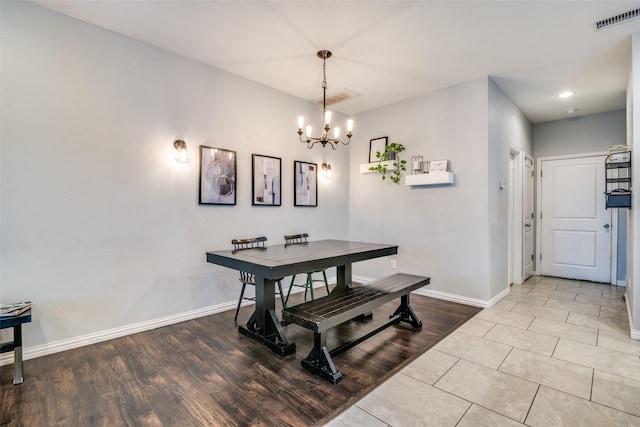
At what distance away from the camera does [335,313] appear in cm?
221

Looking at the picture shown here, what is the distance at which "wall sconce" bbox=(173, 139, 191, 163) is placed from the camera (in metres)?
3.14

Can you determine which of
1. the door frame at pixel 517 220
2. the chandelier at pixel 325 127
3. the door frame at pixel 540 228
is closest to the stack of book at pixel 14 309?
the chandelier at pixel 325 127

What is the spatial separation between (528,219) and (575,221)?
740 millimetres

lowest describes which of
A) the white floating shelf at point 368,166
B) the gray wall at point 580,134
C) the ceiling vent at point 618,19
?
the white floating shelf at point 368,166

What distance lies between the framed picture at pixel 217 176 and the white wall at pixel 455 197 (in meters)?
2.36

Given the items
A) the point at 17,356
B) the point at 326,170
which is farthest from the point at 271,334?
the point at 326,170

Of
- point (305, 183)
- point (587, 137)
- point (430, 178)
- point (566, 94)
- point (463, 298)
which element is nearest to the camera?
point (463, 298)

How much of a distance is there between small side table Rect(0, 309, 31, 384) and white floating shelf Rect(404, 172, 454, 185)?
4.14 metres

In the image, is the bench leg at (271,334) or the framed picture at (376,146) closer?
the bench leg at (271,334)

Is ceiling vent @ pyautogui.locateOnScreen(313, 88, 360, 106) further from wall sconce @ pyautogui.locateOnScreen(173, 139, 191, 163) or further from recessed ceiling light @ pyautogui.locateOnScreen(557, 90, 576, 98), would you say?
recessed ceiling light @ pyautogui.locateOnScreen(557, 90, 576, 98)

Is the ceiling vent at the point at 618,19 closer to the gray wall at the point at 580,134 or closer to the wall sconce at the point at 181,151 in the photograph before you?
the gray wall at the point at 580,134

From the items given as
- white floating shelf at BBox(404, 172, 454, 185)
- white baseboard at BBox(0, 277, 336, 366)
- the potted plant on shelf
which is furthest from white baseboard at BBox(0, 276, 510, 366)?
the potted plant on shelf

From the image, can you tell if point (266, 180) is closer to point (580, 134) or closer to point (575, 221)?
point (575, 221)

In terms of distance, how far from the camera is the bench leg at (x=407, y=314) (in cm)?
305
